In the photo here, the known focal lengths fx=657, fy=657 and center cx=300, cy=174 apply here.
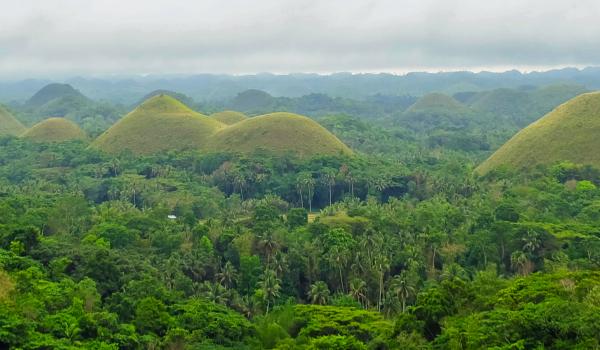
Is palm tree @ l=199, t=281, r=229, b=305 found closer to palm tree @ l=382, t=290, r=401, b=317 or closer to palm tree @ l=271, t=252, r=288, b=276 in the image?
palm tree @ l=271, t=252, r=288, b=276

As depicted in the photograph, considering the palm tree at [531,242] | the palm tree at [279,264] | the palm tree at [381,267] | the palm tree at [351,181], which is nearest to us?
the palm tree at [381,267]

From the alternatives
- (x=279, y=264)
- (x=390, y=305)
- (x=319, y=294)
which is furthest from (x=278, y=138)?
(x=390, y=305)

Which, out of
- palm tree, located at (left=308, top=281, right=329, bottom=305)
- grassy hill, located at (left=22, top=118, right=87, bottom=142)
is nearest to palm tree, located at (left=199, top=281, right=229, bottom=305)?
palm tree, located at (left=308, top=281, right=329, bottom=305)

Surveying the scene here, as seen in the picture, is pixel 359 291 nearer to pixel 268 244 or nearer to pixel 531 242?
pixel 268 244

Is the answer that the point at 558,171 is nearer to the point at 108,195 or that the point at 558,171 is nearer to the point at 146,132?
the point at 108,195

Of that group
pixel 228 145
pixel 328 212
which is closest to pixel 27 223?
pixel 328 212

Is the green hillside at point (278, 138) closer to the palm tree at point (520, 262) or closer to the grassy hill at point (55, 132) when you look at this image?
the grassy hill at point (55, 132)

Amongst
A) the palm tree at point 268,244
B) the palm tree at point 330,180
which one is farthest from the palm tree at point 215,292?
the palm tree at point 330,180
